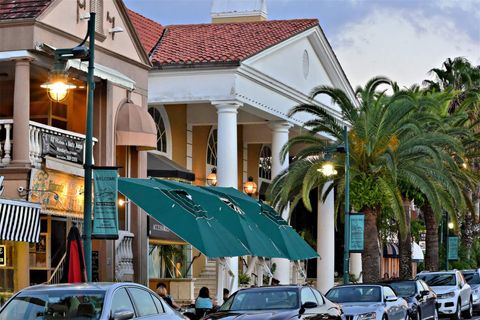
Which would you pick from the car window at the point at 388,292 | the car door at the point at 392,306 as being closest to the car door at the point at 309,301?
the car door at the point at 392,306

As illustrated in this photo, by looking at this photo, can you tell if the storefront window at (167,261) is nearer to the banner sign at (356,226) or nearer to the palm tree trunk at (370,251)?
the palm tree trunk at (370,251)

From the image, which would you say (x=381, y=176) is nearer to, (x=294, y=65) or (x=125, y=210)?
(x=294, y=65)

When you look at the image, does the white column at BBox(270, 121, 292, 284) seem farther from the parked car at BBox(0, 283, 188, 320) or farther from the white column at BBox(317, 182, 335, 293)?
the parked car at BBox(0, 283, 188, 320)

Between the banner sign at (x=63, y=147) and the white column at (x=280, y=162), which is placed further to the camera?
the white column at (x=280, y=162)

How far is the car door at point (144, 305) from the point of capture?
51.1ft

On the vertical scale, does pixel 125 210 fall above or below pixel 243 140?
below

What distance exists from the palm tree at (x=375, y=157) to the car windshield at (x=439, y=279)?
1.98 m

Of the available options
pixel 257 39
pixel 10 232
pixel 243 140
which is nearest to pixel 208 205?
pixel 10 232

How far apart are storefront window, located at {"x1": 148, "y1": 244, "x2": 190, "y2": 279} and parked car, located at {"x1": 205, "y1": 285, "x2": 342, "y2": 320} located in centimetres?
1745

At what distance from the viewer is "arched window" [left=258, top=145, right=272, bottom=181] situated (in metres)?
51.5

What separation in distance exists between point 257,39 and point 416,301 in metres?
13.7

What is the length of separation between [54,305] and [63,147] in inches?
505

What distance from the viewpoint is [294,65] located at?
42.9 meters

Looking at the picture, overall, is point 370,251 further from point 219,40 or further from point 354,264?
point 354,264
